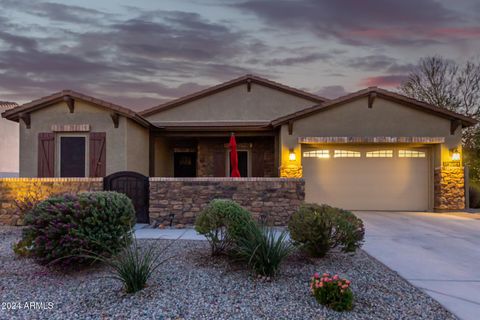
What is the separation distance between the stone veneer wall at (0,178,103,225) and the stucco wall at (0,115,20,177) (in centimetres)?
1572

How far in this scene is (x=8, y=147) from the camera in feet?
77.1

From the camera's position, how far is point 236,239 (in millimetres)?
5160

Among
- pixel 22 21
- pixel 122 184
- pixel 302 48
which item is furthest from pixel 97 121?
pixel 302 48

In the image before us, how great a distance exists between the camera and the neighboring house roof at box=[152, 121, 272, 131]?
14109 mm

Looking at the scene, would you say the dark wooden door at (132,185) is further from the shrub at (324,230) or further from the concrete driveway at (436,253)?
the concrete driveway at (436,253)

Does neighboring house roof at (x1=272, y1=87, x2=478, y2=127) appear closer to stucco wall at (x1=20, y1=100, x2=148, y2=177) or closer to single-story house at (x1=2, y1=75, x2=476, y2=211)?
single-story house at (x1=2, y1=75, x2=476, y2=211)

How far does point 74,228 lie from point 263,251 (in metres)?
2.71

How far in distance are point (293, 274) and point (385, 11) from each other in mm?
11048

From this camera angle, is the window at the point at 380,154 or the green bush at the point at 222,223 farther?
the window at the point at 380,154

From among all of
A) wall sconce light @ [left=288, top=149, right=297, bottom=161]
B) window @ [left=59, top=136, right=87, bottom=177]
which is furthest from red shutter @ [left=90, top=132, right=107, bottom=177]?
wall sconce light @ [left=288, top=149, right=297, bottom=161]

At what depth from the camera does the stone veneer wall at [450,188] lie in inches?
479

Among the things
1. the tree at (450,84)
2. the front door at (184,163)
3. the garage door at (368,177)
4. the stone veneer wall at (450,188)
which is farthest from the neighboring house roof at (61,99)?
the tree at (450,84)

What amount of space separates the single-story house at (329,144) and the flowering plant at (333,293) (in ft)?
27.8

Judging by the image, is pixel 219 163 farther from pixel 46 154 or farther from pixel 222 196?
pixel 46 154
